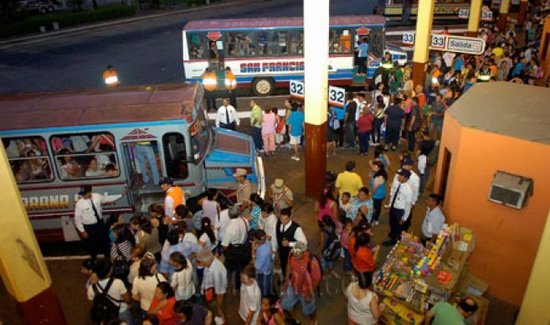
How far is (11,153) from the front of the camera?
8.91 m

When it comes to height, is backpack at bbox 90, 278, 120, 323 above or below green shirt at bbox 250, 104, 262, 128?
below

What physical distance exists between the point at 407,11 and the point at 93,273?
27.4 meters

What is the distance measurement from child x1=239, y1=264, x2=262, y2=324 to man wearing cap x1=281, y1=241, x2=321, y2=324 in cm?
68

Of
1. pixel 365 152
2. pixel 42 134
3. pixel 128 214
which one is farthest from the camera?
pixel 365 152

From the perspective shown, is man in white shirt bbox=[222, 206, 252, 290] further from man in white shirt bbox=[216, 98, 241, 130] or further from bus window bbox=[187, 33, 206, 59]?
bus window bbox=[187, 33, 206, 59]

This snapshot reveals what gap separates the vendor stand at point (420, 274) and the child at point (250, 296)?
70.8 inches

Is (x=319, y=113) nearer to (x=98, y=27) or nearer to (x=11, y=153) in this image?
(x=11, y=153)

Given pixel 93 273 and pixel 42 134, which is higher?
pixel 42 134

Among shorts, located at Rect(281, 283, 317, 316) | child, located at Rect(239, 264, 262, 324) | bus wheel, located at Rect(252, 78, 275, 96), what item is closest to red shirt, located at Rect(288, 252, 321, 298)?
shorts, located at Rect(281, 283, 317, 316)

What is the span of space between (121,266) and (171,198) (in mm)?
1620

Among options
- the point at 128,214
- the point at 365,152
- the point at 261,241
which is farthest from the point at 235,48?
the point at 261,241

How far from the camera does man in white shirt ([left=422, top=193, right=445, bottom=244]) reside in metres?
7.75

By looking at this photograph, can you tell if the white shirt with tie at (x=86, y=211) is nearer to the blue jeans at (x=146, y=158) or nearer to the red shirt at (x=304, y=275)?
the blue jeans at (x=146, y=158)

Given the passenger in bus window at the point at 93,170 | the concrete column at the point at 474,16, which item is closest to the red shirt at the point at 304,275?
the passenger in bus window at the point at 93,170
